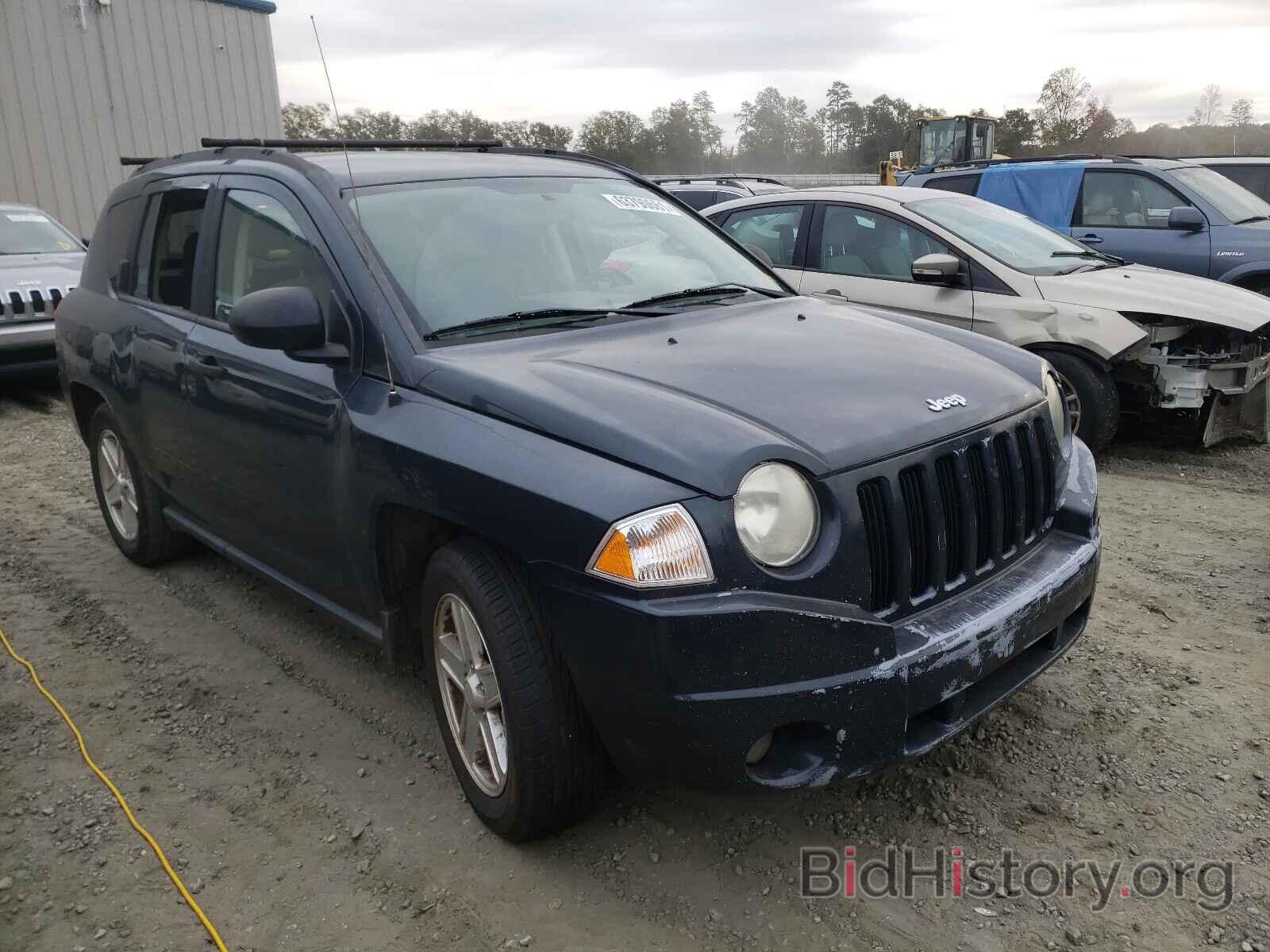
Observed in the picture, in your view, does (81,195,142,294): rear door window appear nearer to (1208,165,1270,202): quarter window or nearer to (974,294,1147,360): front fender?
(974,294,1147,360): front fender

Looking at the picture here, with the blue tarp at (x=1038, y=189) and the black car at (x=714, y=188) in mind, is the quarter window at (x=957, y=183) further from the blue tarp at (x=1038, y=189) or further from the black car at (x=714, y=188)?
the black car at (x=714, y=188)

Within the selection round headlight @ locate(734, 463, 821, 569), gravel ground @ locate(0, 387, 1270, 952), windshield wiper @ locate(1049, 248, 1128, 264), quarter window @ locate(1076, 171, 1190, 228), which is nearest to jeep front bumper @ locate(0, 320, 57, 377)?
gravel ground @ locate(0, 387, 1270, 952)

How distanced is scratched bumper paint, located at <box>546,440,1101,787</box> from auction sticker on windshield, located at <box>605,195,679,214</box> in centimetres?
194

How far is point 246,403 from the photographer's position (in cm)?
336

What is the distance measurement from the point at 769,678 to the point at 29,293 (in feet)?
30.3

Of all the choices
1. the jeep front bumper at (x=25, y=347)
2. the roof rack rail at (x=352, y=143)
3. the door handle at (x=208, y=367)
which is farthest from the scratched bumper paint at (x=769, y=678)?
the jeep front bumper at (x=25, y=347)

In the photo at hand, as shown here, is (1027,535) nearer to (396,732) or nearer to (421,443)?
(421,443)

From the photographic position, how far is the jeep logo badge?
260cm

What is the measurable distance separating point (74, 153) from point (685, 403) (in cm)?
1808

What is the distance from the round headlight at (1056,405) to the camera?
3076mm

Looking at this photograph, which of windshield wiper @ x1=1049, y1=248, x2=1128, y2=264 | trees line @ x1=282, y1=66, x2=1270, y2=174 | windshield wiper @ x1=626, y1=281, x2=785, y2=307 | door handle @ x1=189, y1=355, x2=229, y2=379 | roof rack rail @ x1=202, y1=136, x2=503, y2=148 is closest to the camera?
windshield wiper @ x1=626, y1=281, x2=785, y2=307

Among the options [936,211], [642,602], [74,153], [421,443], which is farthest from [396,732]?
[74,153]

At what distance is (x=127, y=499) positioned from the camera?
484 centimetres

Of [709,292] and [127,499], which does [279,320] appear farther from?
[127,499]
